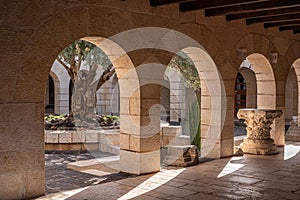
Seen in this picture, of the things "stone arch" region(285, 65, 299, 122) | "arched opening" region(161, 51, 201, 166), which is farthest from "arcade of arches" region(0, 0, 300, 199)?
"stone arch" region(285, 65, 299, 122)

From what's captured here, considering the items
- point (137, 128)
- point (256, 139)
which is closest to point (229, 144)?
point (256, 139)

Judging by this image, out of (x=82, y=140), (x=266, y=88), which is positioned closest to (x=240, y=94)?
(x=266, y=88)

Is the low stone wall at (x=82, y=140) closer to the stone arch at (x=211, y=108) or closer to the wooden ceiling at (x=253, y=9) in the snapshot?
the stone arch at (x=211, y=108)

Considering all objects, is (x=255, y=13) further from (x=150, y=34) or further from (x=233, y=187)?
(x=233, y=187)

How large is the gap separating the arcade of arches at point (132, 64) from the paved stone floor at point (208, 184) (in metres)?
0.40

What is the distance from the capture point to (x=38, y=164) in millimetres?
4195

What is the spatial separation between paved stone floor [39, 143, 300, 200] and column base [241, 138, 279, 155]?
0.80 m

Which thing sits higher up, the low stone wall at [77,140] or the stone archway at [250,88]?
the stone archway at [250,88]

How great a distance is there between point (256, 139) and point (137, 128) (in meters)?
2.72

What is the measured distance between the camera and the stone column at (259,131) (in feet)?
22.8

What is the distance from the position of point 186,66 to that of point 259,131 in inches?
102

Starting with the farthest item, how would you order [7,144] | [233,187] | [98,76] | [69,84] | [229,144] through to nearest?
[69,84] < [98,76] < [229,144] < [233,187] < [7,144]

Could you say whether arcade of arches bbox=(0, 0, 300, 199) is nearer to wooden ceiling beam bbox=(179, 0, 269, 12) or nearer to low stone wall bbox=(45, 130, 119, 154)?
wooden ceiling beam bbox=(179, 0, 269, 12)

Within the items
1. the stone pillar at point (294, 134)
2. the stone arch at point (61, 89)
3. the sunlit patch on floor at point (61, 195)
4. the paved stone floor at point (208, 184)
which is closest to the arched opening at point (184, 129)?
the paved stone floor at point (208, 184)
